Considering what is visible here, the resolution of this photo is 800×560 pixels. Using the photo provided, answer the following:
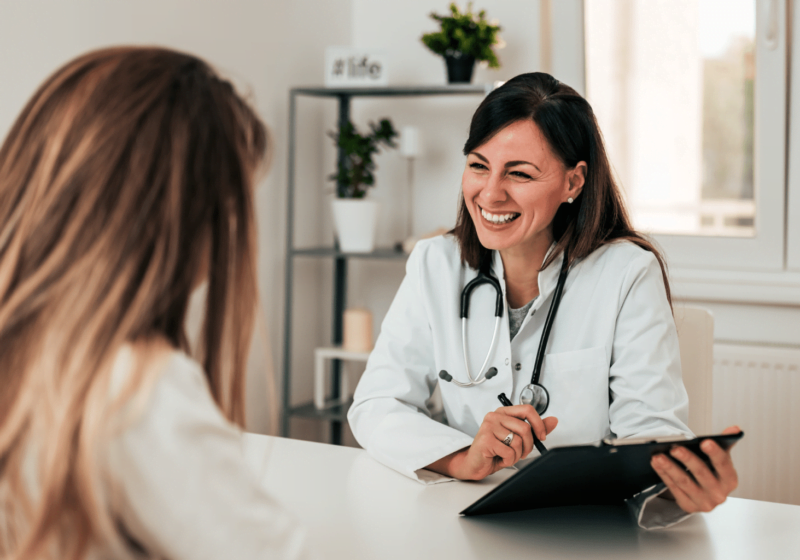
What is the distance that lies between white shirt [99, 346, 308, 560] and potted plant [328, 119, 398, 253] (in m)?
2.06

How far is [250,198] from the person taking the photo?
2.26ft

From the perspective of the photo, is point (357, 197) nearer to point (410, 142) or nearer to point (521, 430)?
point (410, 142)

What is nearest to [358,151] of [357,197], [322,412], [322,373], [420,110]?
[357,197]

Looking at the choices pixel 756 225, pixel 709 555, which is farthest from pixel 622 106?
pixel 709 555

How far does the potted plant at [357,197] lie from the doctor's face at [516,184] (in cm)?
121

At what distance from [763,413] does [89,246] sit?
2.26 meters

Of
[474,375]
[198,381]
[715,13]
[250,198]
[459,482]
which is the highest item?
[715,13]

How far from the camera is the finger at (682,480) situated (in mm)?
912

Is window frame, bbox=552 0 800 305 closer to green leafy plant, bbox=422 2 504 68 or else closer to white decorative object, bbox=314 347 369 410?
green leafy plant, bbox=422 2 504 68

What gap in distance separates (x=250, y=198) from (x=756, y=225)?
7.37 ft

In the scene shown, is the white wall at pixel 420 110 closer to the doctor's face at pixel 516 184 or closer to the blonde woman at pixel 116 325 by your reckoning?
the doctor's face at pixel 516 184

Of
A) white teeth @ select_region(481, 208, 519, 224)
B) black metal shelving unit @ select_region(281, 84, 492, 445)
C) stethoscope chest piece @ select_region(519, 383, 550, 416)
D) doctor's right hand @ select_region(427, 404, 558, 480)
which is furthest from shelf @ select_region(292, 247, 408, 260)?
doctor's right hand @ select_region(427, 404, 558, 480)

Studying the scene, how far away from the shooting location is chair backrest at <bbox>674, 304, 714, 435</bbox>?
137 centimetres

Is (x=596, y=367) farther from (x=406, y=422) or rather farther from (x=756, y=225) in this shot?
(x=756, y=225)
